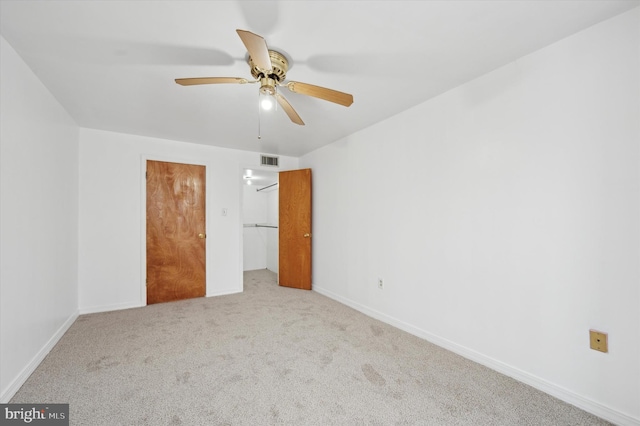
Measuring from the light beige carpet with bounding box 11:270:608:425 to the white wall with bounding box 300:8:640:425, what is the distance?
0.88 feet

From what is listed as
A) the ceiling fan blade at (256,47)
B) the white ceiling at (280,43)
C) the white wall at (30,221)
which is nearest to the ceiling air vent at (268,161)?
the white ceiling at (280,43)

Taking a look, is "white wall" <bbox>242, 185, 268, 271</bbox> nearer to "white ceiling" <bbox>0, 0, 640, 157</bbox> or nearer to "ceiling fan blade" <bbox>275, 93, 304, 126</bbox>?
"white ceiling" <bbox>0, 0, 640, 157</bbox>

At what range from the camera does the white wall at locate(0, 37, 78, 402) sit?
1688 millimetres

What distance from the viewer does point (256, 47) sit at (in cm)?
133

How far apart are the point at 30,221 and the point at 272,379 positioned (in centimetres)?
225

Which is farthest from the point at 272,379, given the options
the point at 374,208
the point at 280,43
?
the point at 280,43

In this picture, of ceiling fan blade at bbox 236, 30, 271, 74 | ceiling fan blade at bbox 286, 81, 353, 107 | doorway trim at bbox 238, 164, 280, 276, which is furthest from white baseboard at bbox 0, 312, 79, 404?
ceiling fan blade at bbox 286, 81, 353, 107

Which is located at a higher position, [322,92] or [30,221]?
[322,92]

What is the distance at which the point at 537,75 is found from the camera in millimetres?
1831

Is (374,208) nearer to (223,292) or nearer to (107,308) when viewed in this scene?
(223,292)

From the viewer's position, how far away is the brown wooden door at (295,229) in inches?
170

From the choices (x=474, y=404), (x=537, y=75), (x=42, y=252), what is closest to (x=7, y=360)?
(x=42, y=252)

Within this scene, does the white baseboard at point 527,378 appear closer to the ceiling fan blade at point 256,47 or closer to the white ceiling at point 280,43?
the white ceiling at point 280,43

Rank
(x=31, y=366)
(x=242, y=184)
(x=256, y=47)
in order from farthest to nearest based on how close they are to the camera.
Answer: (x=242, y=184), (x=31, y=366), (x=256, y=47)
